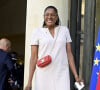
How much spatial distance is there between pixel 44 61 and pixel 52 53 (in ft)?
Answer: 0.45

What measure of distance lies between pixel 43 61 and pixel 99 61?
0.95 metres

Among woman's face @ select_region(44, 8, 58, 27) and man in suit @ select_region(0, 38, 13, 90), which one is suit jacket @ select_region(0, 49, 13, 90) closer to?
man in suit @ select_region(0, 38, 13, 90)

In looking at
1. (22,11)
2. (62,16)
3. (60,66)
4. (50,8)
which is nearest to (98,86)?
(60,66)

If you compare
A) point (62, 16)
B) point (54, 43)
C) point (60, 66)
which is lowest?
point (60, 66)

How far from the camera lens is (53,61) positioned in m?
4.42

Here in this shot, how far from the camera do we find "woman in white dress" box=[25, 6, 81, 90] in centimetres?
441

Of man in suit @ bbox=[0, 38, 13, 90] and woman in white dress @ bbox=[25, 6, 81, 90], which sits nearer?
woman in white dress @ bbox=[25, 6, 81, 90]

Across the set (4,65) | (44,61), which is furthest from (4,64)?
(44,61)

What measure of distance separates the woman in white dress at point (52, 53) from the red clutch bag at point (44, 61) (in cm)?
5

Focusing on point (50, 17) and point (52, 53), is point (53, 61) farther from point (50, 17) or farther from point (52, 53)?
point (50, 17)

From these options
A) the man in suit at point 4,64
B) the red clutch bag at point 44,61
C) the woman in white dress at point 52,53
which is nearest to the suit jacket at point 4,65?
the man in suit at point 4,64

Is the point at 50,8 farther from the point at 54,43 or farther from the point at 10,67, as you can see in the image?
the point at 10,67

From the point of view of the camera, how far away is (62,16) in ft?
20.9

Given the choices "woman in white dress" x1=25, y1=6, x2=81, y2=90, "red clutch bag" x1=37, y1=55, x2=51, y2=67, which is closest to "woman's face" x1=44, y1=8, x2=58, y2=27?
"woman in white dress" x1=25, y1=6, x2=81, y2=90
